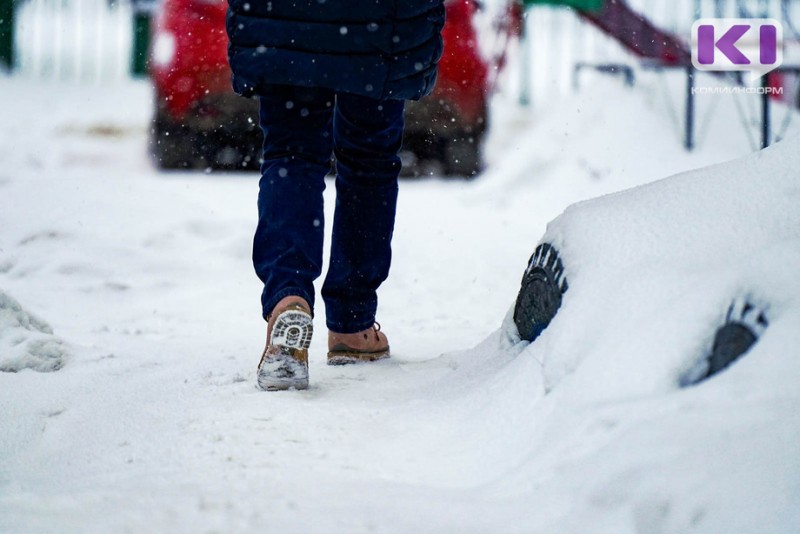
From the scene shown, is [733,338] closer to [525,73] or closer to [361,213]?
[361,213]

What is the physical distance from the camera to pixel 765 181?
125cm

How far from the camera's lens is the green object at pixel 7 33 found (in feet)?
40.7

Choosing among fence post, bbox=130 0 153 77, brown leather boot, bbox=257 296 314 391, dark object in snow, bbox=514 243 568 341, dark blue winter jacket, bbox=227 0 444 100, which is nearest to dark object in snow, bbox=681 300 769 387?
dark object in snow, bbox=514 243 568 341

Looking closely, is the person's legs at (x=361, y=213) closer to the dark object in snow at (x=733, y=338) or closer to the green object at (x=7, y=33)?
the dark object in snow at (x=733, y=338)

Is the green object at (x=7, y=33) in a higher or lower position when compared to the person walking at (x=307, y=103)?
higher

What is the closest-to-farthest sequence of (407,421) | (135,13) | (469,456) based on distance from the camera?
(469,456), (407,421), (135,13)

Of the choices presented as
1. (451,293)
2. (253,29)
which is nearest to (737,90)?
(451,293)

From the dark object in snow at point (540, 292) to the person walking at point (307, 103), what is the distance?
0.42m

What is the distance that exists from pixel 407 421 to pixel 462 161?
4676mm

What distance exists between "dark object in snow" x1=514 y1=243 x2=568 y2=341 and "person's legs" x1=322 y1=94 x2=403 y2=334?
457 mm

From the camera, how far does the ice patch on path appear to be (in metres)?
1.84

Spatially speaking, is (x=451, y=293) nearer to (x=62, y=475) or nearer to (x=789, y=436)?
(x=62, y=475)
